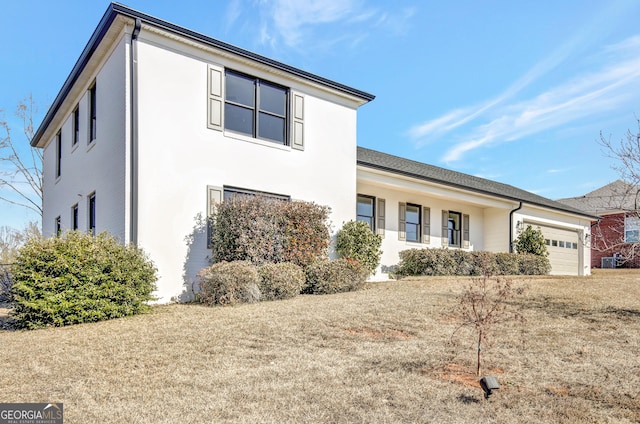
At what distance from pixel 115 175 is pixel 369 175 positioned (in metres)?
7.79

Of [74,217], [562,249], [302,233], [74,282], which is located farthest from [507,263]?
[74,217]

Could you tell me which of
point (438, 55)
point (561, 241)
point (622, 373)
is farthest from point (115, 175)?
point (561, 241)

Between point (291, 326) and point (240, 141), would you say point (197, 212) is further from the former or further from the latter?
point (291, 326)

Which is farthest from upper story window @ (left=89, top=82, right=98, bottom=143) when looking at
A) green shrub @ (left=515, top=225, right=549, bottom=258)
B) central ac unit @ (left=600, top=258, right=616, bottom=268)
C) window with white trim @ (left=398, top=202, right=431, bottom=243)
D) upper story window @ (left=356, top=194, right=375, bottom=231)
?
central ac unit @ (left=600, top=258, right=616, bottom=268)

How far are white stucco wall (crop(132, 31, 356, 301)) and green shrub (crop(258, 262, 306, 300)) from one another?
76.9 inches

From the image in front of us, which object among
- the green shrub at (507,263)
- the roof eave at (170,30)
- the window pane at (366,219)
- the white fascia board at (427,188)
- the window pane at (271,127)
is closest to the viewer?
the roof eave at (170,30)

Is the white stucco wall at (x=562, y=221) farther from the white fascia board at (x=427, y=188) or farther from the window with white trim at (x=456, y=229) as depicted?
the window with white trim at (x=456, y=229)

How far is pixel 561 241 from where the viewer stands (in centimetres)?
2161

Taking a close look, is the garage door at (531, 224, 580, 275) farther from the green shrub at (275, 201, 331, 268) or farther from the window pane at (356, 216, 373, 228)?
the green shrub at (275, 201, 331, 268)

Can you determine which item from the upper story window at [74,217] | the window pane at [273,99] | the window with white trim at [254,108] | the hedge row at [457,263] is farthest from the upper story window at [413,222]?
the upper story window at [74,217]

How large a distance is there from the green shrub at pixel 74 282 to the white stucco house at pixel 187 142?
153cm

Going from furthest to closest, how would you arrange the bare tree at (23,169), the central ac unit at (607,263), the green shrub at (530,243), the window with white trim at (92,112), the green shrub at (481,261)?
the central ac unit at (607,263), the bare tree at (23,169), the green shrub at (530,243), the green shrub at (481,261), the window with white trim at (92,112)

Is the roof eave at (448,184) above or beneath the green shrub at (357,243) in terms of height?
above

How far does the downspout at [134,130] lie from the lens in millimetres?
9453
